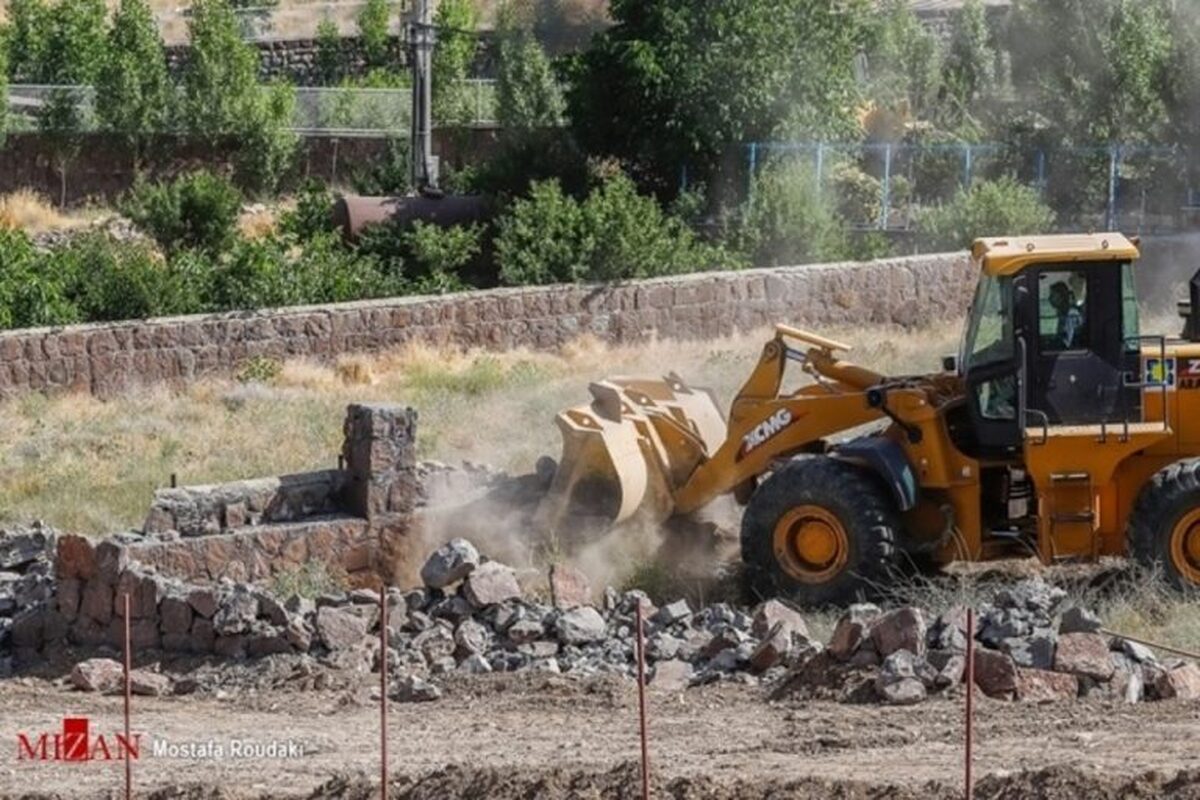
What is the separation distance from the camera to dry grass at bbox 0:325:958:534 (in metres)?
24.2

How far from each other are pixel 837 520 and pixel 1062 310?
Result: 2.17 metres

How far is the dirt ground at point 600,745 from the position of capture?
12.9 m

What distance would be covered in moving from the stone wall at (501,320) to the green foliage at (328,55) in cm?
3022

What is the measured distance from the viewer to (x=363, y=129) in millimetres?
52469

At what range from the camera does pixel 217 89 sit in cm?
4994

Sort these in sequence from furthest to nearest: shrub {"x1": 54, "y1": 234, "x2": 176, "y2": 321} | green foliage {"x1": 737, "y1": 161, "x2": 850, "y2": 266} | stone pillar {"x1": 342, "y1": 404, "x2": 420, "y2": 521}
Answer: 1. green foliage {"x1": 737, "y1": 161, "x2": 850, "y2": 266}
2. shrub {"x1": 54, "y1": 234, "x2": 176, "y2": 321}
3. stone pillar {"x1": 342, "y1": 404, "x2": 420, "y2": 521}

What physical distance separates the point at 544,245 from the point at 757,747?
815 inches

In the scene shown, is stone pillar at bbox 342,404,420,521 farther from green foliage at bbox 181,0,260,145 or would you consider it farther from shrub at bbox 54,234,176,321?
green foliage at bbox 181,0,260,145

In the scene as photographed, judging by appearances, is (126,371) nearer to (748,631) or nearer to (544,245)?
(544,245)

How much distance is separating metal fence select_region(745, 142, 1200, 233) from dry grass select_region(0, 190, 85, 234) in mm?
13020

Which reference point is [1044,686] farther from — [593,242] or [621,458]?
[593,242]

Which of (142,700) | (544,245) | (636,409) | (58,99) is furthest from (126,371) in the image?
(58,99)

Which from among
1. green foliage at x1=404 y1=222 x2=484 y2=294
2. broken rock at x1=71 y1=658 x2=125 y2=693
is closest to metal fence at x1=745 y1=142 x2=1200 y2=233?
green foliage at x1=404 y1=222 x2=484 y2=294
